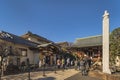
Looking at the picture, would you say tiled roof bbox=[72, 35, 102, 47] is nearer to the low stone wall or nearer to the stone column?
the low stone wall

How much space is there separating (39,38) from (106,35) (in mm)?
29576

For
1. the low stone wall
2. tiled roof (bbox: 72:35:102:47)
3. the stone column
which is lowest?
the low stone wall

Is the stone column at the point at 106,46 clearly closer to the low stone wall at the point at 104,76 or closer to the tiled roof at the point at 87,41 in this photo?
the low stone wall at the point at 104,76

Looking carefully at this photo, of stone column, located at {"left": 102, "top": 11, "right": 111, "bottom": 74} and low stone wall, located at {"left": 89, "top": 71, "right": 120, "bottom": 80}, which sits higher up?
stone column, located at {"left": 102, "top": 11, "right": 111, "bottom": 74}

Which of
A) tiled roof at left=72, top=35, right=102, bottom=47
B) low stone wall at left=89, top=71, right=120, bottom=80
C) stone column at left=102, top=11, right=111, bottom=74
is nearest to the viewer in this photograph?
low stone wall at left=89, top=71, right=120, bottom=80

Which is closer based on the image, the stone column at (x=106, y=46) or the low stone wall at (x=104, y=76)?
the low stone wall at (x=104, y=76)

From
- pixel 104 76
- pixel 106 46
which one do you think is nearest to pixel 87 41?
pixel 106 46

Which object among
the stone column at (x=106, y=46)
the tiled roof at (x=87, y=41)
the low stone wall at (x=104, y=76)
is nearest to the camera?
the low stone wall at (x=104, y=76)

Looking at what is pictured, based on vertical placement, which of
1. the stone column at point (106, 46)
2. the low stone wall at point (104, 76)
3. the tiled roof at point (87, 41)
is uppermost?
the tiled roof at point (87, 41)

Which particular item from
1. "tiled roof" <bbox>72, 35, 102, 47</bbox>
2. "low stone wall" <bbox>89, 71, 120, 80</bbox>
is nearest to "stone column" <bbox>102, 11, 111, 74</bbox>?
"low stone wall" <bbox>89, 71, 120, 80</bbox>

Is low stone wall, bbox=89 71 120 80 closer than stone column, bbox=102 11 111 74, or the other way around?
low stone wall, bbox=89 71 120 80

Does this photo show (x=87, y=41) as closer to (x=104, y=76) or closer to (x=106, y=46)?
(x=106, y=46)

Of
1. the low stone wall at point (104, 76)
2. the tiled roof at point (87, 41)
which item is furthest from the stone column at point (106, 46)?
the tiled roof at point (87, 41)

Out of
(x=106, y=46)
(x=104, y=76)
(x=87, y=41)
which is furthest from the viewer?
(x=87, y=41)
